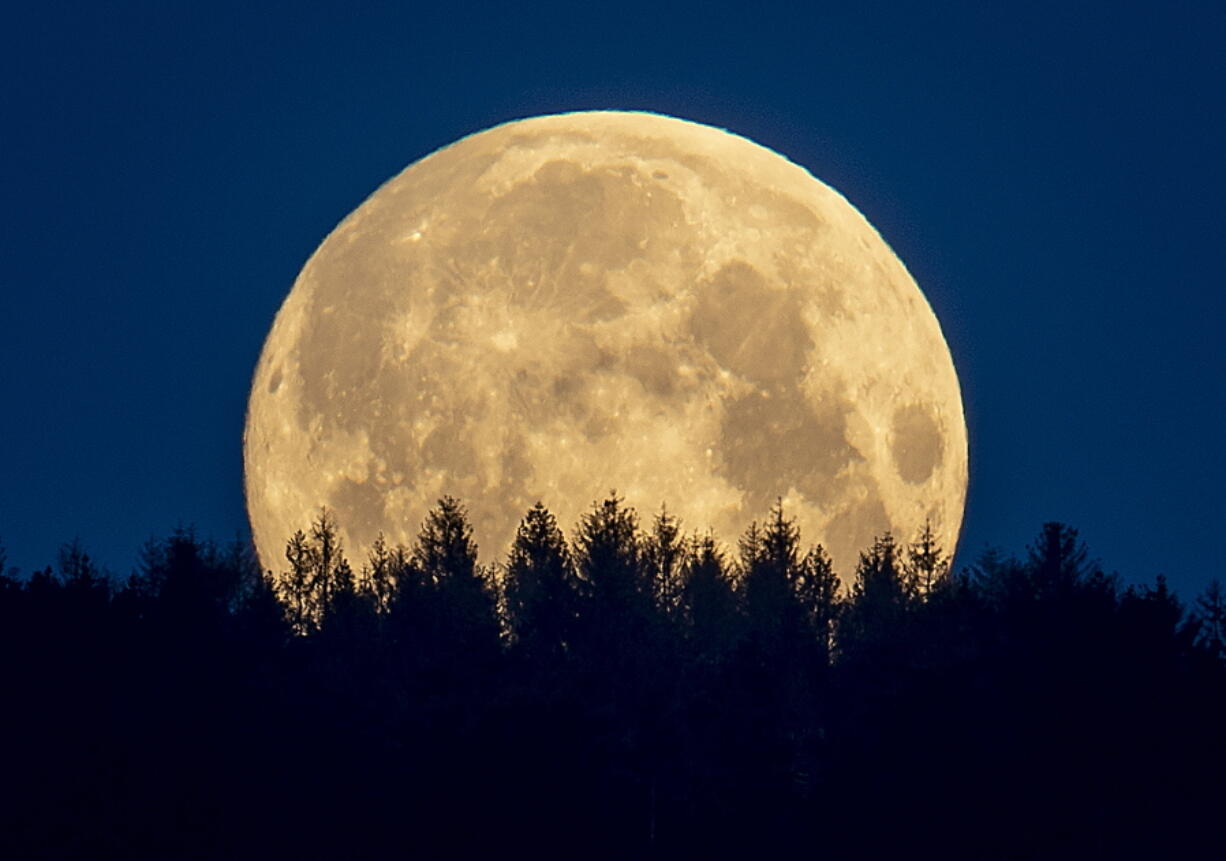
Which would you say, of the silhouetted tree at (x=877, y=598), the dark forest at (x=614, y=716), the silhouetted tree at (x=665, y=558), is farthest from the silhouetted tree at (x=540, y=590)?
the silhouetted tree at (x=877, y=598)

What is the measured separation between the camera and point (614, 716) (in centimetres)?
5528

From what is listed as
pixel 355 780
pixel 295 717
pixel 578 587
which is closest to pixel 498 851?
pixel 355 780

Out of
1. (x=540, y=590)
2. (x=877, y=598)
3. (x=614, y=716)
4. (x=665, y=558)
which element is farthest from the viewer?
(x=877, y=598)

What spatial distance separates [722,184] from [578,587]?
1421cm

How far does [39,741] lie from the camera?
175 ft

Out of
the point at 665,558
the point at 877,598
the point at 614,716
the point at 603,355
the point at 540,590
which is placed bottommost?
the point at 614,716

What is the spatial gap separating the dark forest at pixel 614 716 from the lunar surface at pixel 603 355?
2182mm

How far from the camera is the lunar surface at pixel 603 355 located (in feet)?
213

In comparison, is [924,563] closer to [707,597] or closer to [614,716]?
[707,597]

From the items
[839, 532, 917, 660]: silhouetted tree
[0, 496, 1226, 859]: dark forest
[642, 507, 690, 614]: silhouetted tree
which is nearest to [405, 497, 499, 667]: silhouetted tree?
[0, 496, 1226, 859]: dark forest

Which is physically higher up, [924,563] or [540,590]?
[924,563]

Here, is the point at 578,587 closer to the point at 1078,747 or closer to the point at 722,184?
the point at 722,184

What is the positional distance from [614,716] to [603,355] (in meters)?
13.7

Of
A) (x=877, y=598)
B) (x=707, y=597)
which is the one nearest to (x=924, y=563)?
(x=877, y=598)
